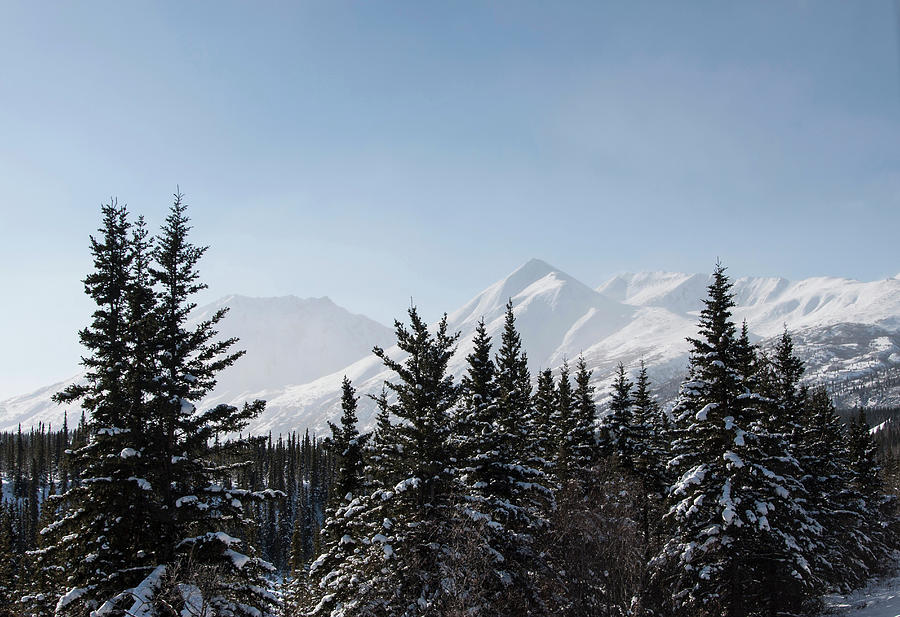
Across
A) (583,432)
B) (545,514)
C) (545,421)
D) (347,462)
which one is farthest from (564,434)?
(347,462)

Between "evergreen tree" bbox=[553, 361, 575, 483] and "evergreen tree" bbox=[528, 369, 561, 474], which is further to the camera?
"evergreen tree" bbox=[553, 361, 575, 483]

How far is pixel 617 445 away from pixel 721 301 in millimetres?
16526

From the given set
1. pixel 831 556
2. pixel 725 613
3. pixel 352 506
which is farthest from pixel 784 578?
pixel 352 506

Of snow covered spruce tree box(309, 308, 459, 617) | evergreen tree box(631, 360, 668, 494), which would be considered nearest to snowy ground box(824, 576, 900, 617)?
evergreen tree box(631, 360, 668, 494)

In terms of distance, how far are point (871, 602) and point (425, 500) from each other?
24.9m

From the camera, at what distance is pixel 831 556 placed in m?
32.2

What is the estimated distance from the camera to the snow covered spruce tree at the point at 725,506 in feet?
79.7

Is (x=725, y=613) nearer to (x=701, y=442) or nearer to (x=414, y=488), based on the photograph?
(x=701, y=442)

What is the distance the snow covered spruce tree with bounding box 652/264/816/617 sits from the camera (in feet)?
79.7

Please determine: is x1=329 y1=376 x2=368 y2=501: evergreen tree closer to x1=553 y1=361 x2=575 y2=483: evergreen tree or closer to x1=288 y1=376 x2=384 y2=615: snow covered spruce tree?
x1=288 y1=376 x2=384 y2=615: snow covered spruce tree

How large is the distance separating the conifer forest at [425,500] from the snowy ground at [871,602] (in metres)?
1.01

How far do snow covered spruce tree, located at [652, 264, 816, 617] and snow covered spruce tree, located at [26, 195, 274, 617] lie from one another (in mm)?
17832

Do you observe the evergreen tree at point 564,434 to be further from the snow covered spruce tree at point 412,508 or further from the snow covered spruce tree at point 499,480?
the snow covered spruce tree at point 412,508

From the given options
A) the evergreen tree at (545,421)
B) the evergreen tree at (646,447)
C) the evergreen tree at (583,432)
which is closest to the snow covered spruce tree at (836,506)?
the evergreen tree at (646,447)
